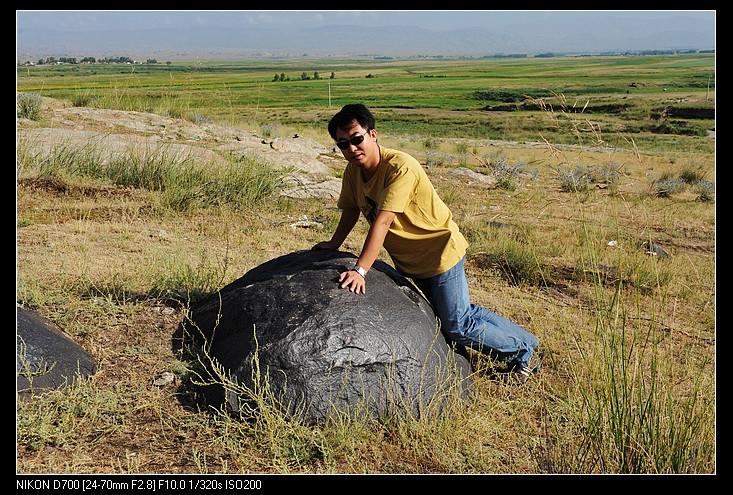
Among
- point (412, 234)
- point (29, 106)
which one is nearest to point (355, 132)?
point (412, 234)

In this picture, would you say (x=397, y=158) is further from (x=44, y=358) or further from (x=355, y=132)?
(x=44, y=358)

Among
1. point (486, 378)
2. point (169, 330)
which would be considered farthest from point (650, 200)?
point (169, 330)

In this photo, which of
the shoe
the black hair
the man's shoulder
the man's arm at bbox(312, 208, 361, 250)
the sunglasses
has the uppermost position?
the black hair

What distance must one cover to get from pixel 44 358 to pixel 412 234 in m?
2.15

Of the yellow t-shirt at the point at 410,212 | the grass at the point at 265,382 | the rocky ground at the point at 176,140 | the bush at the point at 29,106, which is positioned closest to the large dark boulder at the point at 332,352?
the grass at the point at 265,382

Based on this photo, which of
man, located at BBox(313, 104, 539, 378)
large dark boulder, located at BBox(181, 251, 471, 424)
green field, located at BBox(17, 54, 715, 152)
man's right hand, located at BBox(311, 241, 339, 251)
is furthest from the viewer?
green field, located at BBox(17, 54, 715, 152)

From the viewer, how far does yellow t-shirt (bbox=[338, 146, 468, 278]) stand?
11.6 ft

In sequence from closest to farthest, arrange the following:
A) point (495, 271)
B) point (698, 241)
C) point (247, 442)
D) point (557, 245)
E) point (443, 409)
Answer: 1. point (247, 442)
2. point (443, 409)
3. point (495, 271)
4. point (557, 245)
5. point (698, 241)

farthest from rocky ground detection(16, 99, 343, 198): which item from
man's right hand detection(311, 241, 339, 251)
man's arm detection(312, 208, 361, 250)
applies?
man's arm detection(312, 208, 361, 250)

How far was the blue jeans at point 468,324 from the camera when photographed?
390cm

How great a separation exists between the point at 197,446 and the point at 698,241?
817 cm

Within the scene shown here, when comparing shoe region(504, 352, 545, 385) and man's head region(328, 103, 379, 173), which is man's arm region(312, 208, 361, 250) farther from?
shoe region(504, 352, 545, 385)

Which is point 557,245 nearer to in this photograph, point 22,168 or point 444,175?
point 444,175

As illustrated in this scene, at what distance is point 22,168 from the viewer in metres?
8.17
